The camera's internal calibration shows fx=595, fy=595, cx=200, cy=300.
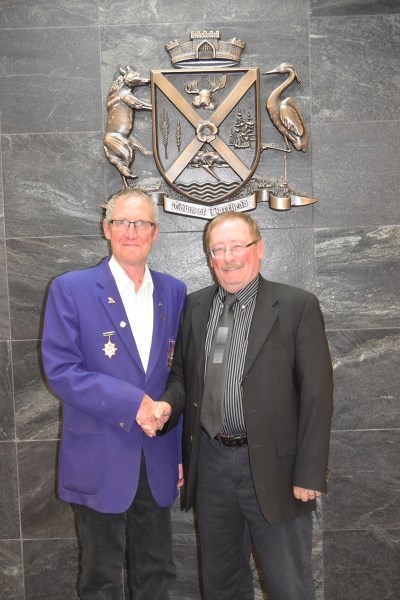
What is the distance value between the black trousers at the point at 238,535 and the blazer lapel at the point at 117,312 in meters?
0.40

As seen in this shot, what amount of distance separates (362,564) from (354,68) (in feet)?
7.68

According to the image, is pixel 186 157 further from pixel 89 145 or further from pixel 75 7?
pixel 75 7

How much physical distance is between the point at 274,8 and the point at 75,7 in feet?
3.01

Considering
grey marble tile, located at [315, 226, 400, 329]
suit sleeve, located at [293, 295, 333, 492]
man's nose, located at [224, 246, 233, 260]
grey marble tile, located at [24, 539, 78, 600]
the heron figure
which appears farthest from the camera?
grey marble tile, located at [24, 539, 78, 600]

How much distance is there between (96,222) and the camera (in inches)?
111

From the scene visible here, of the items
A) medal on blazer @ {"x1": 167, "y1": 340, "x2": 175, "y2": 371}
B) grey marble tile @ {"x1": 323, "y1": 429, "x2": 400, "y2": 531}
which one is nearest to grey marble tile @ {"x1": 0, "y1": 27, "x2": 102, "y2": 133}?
medal on blazer @ {"x1": 167, "y1": 340, "x2": 175, "y2": 371}

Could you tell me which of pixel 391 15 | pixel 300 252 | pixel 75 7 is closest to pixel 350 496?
pixel 300 252

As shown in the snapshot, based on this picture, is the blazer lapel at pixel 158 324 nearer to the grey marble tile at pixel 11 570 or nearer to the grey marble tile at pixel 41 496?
the grey marble tile at pixel 41 496

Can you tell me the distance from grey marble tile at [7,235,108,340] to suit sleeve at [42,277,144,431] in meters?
0.70

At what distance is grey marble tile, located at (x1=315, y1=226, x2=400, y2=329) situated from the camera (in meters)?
2.79

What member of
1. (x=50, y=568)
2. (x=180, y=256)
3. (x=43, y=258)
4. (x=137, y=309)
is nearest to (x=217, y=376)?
(x=137, y=309)

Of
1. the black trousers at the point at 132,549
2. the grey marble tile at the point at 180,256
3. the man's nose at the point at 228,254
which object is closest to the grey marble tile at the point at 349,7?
the grey marble tile at the point at 180,256

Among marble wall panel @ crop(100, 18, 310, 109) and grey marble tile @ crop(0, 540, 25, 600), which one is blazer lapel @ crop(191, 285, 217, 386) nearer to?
marble wall panel @ crop(100, 18, 310, 109)

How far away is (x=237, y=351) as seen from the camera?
1997 millimetres
